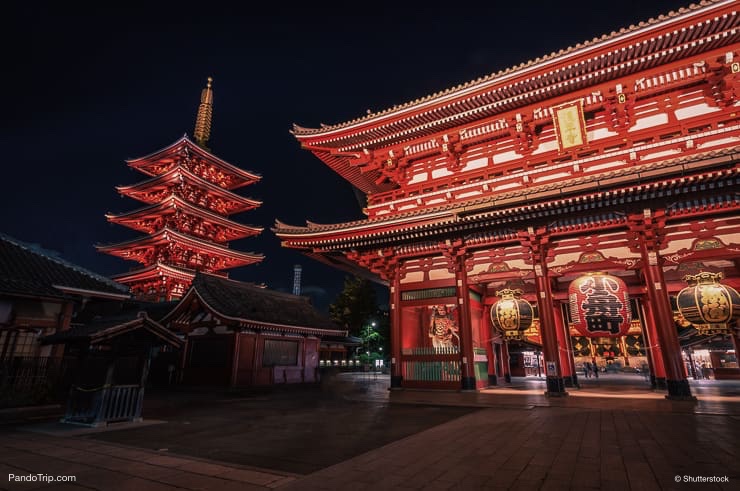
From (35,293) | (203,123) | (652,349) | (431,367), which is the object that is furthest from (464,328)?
(203,123)

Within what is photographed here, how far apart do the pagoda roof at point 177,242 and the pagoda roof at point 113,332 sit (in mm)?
22925

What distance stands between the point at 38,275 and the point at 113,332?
5294mm

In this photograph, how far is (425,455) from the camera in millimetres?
4715

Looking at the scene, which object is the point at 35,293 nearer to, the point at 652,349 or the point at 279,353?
the point at 279,353

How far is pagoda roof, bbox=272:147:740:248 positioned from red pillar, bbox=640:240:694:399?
2.26 m

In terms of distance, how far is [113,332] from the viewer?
24.7ft

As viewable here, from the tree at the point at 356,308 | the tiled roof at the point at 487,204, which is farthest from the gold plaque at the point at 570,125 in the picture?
the tree at the point at 356,308

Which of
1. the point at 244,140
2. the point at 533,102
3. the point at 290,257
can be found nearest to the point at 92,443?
the point at 533,102

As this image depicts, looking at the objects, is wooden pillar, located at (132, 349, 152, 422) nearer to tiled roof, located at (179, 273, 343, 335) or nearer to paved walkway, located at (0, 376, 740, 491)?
paved walkway, located at (0, 376, 740, 491)

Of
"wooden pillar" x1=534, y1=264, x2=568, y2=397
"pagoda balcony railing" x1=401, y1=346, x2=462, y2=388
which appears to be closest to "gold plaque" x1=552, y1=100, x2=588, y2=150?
"wooden pillar" x1=534, y1=264, x2=568, y2=397

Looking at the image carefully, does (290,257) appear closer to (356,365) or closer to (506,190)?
(356,365)

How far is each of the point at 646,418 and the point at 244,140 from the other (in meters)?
114

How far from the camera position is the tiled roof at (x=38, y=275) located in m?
9.54

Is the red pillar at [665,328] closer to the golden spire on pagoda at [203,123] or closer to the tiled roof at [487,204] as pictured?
the tiled roof at [487,204]
